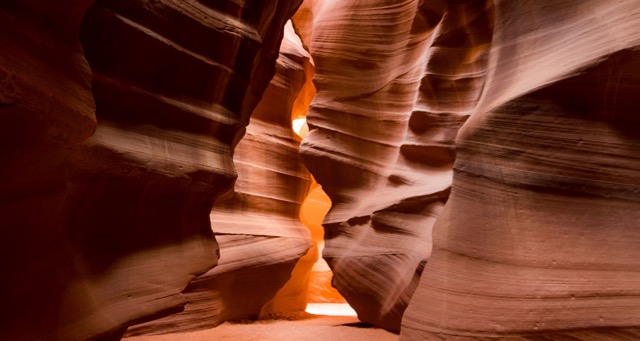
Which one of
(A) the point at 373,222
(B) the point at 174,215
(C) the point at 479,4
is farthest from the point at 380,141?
(B) the point at 174,215

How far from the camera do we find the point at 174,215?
342cm

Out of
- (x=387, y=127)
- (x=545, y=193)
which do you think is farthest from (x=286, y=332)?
(x=545, y=193)

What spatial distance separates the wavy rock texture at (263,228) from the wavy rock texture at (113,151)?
8.93 ft

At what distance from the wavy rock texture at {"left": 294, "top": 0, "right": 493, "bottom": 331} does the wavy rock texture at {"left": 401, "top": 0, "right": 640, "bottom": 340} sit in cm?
213

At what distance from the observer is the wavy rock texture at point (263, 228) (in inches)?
246

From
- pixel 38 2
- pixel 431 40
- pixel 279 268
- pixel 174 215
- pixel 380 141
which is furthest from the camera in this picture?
pixel 279 268

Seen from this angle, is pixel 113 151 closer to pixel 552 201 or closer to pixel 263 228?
pixel 552 201

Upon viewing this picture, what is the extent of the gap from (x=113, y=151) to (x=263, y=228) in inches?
171

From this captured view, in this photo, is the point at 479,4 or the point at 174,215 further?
the point at 479,4

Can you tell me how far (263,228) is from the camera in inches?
279

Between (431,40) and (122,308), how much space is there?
14.4ft

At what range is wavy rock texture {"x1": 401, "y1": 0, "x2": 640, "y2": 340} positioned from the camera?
225cm

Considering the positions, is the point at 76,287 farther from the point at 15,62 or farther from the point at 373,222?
the point at 373,222

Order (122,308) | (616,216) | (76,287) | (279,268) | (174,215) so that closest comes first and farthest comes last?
(616,216) → (76,287) → (122,308) → (174,215) → (279,268)
